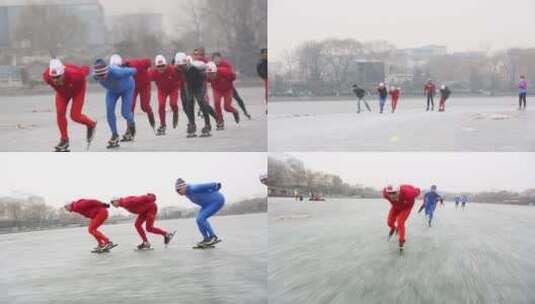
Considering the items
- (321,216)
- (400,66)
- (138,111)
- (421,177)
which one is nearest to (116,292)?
(138,111)

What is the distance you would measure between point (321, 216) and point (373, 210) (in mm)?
369

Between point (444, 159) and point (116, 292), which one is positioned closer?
point (116, 292)

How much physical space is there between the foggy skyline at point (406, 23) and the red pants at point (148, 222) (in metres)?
1.36

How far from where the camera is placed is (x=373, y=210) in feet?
14.0

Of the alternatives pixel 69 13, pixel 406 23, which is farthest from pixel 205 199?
pixel 406 23

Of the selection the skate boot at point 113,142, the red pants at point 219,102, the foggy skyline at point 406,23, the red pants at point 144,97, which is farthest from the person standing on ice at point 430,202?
the skate boot at point 113,142

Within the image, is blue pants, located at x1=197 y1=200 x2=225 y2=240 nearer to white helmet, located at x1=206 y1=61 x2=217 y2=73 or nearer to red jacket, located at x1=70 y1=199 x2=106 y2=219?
red jacket, located at x1=70 y1=199 x2=106 y2=219

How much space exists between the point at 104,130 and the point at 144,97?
1.17 feet

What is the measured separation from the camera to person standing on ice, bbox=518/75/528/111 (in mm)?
4359

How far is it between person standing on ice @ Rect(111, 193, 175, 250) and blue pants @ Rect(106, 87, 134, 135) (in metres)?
0.48

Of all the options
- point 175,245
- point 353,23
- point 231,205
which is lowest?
point 175,245

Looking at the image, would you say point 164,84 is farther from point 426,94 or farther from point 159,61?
point 426,94

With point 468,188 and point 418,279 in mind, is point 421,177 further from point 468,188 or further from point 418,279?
point 418,279

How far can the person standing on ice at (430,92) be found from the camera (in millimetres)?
4412
